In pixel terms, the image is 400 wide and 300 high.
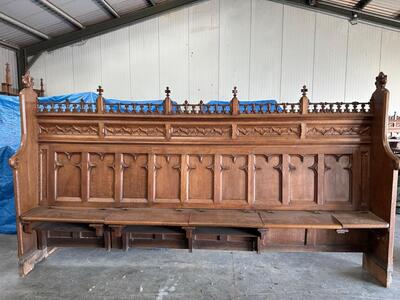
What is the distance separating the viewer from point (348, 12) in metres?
6.48

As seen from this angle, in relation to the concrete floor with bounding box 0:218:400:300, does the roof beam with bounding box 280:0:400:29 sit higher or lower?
higher

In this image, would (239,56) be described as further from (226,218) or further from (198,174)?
(226,218)

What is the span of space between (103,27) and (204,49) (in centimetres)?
277

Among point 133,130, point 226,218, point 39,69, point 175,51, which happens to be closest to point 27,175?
point 133,130

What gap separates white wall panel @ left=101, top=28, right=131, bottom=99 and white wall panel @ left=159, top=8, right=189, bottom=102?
3.19ft

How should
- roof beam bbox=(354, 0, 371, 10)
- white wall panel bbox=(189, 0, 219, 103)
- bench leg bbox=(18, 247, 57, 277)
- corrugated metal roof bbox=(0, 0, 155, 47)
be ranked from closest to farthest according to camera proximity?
bench leg bbox=(18, 247, 57, 277)
corrugated metal roof bbox=(0, 0, 155, 47)
roof beam bbox=(354, 0, 371, 10)
white wall panel bbox=(189, 0, 219, 103)

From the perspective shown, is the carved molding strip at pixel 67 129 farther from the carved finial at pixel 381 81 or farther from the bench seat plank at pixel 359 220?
the carved finial at pixel 381 81

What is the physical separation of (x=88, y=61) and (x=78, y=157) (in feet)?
18.6

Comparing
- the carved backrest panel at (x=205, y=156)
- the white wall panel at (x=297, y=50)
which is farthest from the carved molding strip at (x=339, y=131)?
the white wall panel at (x=297, y=50)

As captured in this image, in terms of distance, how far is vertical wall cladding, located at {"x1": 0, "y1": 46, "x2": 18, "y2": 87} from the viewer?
22.0ft

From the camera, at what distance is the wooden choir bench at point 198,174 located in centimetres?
222

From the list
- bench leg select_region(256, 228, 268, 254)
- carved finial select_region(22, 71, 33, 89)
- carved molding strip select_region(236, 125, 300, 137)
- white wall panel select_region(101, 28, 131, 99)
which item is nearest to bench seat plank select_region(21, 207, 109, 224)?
carved finial select_region(22, 71, 33, 89)

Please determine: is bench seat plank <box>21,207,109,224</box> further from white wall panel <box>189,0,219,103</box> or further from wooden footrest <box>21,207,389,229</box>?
white wall panel <box>189,0,219,103</box>

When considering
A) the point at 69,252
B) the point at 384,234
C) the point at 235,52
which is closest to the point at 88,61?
the point at 235,52
